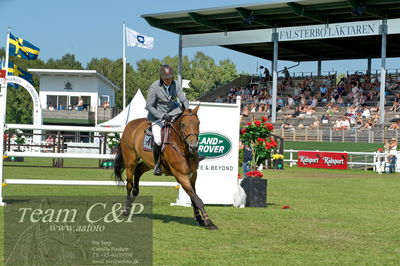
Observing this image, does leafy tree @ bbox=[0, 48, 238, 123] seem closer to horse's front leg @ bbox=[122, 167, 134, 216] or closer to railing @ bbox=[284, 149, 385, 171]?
railing @ bbox=[284, 149, 385, 171]

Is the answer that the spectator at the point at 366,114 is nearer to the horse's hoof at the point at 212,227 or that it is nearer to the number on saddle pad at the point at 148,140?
the number on saddle pad at the point at 148,140

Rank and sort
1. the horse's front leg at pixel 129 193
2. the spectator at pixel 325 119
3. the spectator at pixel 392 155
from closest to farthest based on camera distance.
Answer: the horse's front leg at pixel 129 193
the spectator at pixel 392 155
the spectator at pixel 325 119

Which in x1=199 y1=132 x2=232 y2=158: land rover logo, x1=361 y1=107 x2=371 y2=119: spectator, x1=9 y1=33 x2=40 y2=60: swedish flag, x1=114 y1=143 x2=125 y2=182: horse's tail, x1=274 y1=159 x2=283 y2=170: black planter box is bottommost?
x1=274 y1=159 x2=283 y2=170: black planter box

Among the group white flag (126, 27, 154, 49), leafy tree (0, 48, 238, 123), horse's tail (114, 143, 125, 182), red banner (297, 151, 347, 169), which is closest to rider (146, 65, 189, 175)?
horse's tail (114, 143, 125, 182)

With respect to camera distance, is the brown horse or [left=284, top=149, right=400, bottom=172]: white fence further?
[left=284, top=149, right=400, bottom=172]: white fence

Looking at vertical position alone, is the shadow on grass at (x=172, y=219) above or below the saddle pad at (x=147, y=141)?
below

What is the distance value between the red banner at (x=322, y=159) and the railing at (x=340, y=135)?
223cm

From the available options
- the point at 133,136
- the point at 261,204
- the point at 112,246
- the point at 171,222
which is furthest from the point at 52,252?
the point at 261,204

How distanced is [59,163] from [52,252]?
25.0 m

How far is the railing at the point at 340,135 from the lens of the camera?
3681 cm

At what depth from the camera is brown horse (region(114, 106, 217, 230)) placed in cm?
974

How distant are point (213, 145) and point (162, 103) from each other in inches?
109

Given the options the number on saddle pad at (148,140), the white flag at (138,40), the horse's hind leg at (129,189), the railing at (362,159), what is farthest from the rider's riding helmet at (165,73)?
the white flag at (138,40)

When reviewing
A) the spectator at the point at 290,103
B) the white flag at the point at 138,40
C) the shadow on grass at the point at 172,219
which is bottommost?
the shadow on grass at the point at 172,219
